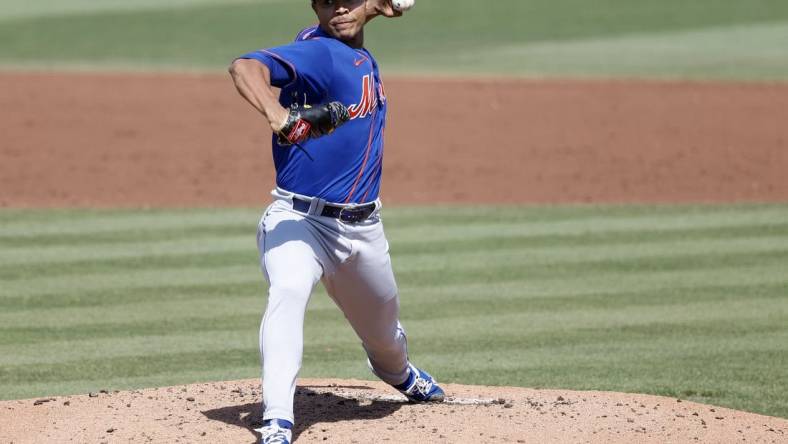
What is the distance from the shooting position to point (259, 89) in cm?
485

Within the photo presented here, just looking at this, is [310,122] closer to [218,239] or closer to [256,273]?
[256,273]

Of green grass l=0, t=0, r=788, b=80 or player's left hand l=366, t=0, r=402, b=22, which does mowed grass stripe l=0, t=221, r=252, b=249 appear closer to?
player's left hand l=366, t=0, r=402, b=22

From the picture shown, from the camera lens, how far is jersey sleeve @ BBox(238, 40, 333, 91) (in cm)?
506

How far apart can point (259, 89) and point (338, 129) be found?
Answer: 568mm

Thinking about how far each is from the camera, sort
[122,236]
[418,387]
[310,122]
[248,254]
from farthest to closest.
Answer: [122,236], [248,254], [418,387], [310,122]

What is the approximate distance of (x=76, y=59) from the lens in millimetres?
23766

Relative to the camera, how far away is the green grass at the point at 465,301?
731 centimetres

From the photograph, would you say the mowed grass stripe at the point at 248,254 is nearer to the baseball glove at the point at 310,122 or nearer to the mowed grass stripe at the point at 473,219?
the mowed grass stripe at the point at 473,219

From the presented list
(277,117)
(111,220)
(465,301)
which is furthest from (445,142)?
(277,117)

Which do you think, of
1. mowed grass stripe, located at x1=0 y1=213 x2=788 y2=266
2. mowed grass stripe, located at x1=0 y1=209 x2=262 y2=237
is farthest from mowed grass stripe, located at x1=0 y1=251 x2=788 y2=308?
mowed grass stripe, located at x1=0 y1=209 x2=262 y2=237

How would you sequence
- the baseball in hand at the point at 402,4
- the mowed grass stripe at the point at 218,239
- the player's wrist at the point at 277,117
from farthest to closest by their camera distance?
1. the mowed grass stripe at the point at 218,239
2. the baseball in hand at the point at 402,4
3. the player's wrist at the point at 277,117

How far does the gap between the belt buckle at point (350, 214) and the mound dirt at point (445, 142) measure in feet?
23.7

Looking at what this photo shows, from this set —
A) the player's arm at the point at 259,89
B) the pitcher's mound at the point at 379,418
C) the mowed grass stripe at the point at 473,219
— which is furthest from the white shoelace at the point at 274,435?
the mowed grass stripe at the point at 473,219

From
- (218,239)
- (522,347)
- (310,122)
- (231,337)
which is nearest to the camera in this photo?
(310,122)
